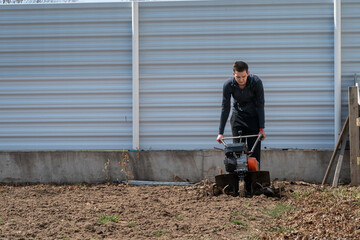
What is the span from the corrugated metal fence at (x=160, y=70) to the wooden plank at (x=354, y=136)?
2.27ft

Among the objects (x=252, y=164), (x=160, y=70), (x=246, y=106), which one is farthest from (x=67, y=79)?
(x=252, y=164)

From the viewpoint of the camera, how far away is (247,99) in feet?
24.1

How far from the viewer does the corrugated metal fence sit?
8.91 metres

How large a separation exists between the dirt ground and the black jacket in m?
1.10

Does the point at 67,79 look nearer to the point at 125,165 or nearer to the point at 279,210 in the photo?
the point at 125,165

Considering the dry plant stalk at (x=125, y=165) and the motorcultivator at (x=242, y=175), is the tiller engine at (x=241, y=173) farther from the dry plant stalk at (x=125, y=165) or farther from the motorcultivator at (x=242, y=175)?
the dry plant stalk at (x=125, y=165)

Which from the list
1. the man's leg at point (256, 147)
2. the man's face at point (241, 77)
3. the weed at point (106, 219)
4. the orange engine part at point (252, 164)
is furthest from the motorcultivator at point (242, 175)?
the weed at point (106, 219)

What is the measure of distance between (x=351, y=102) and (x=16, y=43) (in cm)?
567

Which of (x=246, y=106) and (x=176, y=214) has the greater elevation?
(x=246, y=106)

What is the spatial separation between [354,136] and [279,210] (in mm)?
2562

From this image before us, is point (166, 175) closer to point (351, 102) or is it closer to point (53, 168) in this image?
point (53, 168)

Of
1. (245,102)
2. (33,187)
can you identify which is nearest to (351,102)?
(245,102)

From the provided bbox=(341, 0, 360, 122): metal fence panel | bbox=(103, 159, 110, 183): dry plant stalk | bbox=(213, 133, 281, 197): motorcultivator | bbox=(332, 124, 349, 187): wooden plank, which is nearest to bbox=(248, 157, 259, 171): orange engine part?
bbox=(213, 133, 281, 197): motorcultivator

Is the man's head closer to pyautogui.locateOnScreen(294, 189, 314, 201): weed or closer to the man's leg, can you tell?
the man's leg
